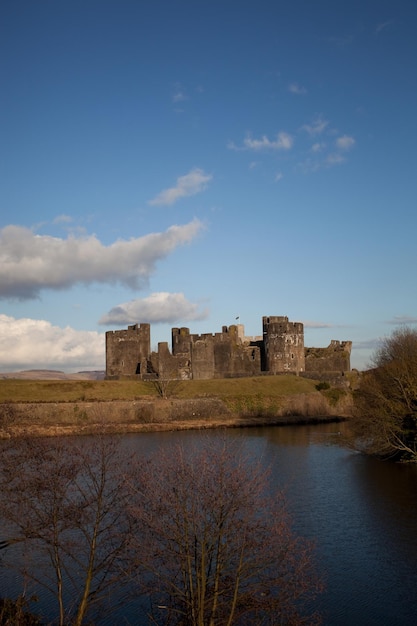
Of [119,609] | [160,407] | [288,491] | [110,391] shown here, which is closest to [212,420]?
[160,407]

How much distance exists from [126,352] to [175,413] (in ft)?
33.7

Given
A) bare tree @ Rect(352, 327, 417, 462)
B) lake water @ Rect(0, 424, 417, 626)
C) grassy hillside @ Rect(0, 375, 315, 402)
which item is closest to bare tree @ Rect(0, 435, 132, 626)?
lake water @ Rect(0, 424, 417, 626)

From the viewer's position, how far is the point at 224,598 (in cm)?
1102

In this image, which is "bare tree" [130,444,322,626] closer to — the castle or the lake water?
the lake water

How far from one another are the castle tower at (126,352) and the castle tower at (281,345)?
35.3 feet

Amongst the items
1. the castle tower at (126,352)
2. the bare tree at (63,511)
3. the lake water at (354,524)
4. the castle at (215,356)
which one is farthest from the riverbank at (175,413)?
the bare tree at (63,511)

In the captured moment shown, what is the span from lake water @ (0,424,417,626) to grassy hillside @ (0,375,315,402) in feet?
49.4

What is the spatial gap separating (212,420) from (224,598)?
1447 inches

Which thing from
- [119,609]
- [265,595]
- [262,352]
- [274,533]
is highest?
[262,352]

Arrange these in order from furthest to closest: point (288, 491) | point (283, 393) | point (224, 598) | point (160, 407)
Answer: point (283, 393), point (160, 407), point (288, 491), point (224, 598)

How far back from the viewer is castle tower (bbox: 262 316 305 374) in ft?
179

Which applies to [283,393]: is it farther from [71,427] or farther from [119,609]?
[119,609]

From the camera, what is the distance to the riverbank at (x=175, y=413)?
44000mm

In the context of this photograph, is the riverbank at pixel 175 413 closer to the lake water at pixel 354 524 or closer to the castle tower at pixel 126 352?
the castle tower at pixel 126 352
